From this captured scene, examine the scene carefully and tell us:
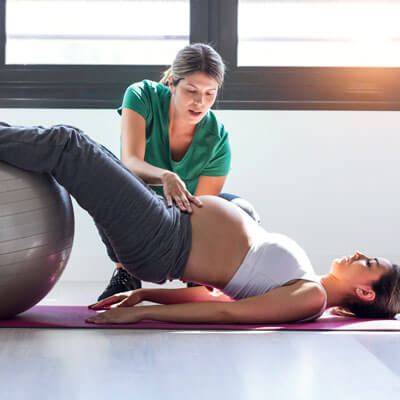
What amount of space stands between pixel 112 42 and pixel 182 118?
5.02 ft

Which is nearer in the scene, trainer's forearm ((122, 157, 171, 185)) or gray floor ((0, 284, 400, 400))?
gray floor ((0, 284, 400, 400))

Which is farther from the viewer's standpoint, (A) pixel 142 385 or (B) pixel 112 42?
(B) pixel 112 42

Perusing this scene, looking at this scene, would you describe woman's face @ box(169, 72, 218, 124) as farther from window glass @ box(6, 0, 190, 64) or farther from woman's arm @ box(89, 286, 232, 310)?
window glass @ box(6, 0, 190, 64)

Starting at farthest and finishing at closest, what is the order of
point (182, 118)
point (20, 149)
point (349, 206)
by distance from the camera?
point (349, 206) → point (182, 118) → point (20, 149)

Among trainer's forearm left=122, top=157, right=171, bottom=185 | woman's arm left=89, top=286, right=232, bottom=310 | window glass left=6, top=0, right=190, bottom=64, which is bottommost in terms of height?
woman's arm left=89, top=286, right=232, bottom=310

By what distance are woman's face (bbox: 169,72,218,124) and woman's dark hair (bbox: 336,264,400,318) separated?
99 cm

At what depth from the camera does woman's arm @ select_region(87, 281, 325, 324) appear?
69.8 inches

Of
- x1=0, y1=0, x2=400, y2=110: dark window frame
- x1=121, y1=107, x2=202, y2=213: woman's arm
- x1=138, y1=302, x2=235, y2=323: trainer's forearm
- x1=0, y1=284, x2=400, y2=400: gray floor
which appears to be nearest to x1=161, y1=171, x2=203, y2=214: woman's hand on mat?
x1=121, y1=107, x2=202, y2=213: woman's arm

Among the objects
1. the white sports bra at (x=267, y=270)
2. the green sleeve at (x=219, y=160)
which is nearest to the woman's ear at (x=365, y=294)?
the white sports bra at (x=267, y=270)

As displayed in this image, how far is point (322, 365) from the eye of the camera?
4.68ft

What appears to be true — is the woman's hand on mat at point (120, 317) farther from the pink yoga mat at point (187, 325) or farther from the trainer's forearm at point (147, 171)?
the trainer's forearm at point (147, 171)

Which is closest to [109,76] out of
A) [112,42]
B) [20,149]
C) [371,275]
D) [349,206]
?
[112,42]

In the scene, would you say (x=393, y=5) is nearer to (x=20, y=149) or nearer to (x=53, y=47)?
(x=53, y=47)

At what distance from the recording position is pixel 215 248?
6.08 ft
